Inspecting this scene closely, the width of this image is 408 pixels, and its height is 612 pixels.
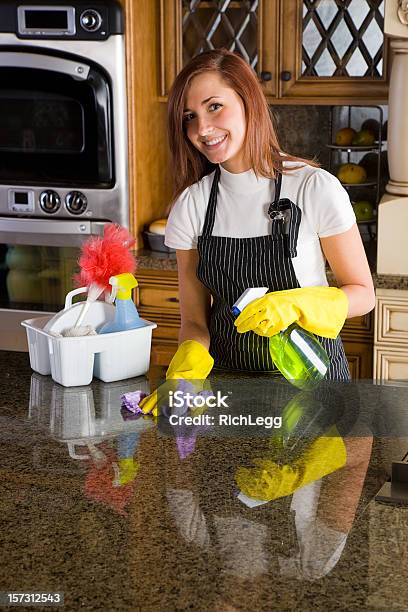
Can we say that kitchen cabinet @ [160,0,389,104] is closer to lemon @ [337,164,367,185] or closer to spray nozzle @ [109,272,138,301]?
lemon @ [337,164,367,185]

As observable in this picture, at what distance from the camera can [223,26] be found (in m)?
3.15

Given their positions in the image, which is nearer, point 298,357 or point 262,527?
point 262,527

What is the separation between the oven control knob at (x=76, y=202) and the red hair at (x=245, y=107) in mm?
1191

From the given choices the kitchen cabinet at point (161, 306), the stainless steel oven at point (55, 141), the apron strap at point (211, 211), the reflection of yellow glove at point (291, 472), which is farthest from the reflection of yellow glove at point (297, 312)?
the stainless steel oven at point (55, 141)

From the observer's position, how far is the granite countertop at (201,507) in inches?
41.3

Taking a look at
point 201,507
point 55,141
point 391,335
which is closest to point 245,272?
point 201,507

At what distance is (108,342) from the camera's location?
1733mm

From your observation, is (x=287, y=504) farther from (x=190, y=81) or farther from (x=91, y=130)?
(x=91, y=130)

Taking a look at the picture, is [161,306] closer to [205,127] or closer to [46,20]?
[46,20]

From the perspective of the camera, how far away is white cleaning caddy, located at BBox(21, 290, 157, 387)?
1707 millimetres

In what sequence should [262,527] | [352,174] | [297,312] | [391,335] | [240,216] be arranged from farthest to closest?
[352,174] < [391,335] < [240,216] < [297,312] < [262,527]

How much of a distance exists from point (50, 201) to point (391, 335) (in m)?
1.21

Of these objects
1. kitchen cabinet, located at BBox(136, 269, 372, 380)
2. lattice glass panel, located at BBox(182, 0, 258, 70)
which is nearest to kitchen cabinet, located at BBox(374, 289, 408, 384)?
kitchen cabinet, located at BBox(136, 269, 372, 380)

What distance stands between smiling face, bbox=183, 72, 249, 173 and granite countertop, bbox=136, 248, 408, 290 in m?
1.09
